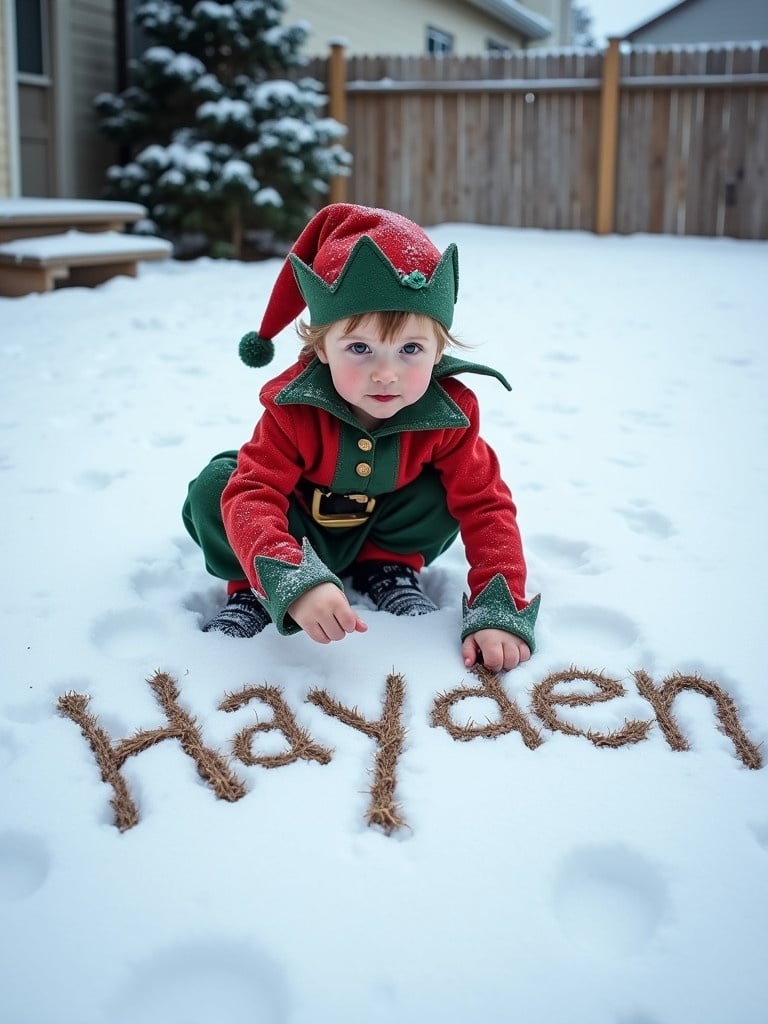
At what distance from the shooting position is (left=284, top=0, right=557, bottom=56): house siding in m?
11.0

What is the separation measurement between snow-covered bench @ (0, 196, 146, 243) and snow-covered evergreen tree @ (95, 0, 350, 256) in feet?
2.89

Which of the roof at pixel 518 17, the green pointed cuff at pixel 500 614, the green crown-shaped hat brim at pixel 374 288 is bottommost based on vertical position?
the green pointed cuff at pixel 500 614

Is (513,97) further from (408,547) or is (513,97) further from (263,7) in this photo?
(408,547)

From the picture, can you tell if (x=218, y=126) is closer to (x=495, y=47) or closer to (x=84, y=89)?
(x=84, y=89)

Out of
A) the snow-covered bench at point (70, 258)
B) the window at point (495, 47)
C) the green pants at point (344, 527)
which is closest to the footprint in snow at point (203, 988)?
the green pants at point (344, 527)

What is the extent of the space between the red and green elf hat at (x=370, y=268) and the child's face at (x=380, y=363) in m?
0.03

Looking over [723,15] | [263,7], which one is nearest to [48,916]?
[263,7]

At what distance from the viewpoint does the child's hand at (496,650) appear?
177 centimetres

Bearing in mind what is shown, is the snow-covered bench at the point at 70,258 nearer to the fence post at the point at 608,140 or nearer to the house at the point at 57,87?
the house at the point at 57,87

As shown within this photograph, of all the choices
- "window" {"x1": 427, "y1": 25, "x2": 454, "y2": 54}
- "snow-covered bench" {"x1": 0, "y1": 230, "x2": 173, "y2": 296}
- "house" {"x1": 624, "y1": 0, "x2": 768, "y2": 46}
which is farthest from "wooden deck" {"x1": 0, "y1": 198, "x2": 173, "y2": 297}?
"house" {"x1": 624, "y1": 0, "x2": 768, "y2": 46}

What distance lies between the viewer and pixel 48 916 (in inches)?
46.9

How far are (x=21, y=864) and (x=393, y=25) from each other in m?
13.4

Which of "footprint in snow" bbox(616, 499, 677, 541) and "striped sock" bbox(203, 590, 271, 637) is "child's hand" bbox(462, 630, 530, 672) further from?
"footprint in snow" bbox(616, 499, 677, 541)

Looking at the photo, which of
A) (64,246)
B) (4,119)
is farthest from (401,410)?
(4,119)
